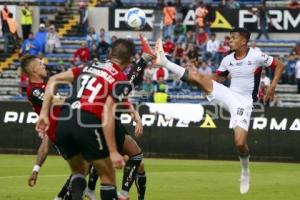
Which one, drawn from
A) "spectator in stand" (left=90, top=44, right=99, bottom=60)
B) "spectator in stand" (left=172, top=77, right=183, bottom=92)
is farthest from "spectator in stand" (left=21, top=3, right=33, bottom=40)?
"spectator in stand" (left=172, top=77, right=183, bottom=92)

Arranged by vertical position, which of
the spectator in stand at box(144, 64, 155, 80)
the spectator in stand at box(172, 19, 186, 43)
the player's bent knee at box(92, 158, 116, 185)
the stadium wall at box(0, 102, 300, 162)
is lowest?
the stadium wall at box(0, 102, 300, 162)

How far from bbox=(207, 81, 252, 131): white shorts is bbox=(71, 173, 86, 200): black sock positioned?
5.90m

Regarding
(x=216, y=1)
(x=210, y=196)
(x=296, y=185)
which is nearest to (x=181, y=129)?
(x=296, y=185)

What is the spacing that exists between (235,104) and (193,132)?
983 centimetres

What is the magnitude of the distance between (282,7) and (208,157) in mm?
13352

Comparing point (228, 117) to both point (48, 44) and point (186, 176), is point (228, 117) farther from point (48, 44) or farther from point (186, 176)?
point (48, 44)

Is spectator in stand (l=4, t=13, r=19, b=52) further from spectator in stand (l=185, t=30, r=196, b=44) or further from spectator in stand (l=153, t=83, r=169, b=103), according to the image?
spectator in stand (l=153, t=83, r=169, b=103)

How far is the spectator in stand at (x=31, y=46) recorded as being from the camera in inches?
1522

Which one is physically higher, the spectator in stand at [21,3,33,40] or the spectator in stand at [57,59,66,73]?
the spectator in stand at [21,3,33,40]

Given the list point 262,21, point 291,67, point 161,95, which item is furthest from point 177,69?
point 262,21

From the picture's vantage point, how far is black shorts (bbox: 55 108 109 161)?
12.1 m

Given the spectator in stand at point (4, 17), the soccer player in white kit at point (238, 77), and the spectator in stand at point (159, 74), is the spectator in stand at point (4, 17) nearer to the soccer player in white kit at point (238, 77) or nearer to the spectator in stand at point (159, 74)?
the spectator in stand at point (159, 74)

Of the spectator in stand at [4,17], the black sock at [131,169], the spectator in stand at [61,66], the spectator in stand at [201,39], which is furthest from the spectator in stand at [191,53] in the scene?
the black sock at [131,169]

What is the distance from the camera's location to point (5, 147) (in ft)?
96.9
